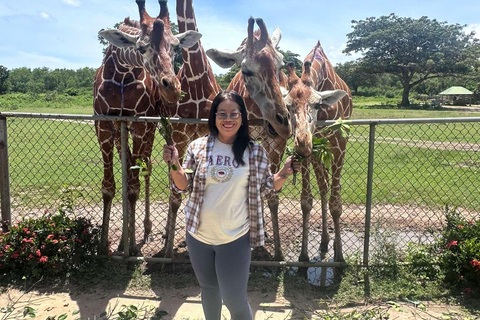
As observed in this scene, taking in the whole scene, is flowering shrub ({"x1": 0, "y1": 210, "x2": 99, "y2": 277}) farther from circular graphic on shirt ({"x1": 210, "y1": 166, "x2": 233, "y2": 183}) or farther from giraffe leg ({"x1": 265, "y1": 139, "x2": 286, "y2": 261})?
circular graphic on shirt ({"x1": 210, "y1": 166, "x2": 233, "y2": 183})

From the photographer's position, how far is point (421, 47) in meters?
36.4

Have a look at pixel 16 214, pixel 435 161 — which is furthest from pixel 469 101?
pixel 16 214

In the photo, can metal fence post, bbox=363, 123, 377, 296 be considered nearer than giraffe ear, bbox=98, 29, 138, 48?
Yes

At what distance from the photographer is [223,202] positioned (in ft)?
8.51

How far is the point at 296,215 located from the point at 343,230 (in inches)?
36.9

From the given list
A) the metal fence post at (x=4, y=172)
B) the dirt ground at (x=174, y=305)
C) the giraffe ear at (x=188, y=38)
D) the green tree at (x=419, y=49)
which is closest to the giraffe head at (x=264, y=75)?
the giraffe ear at (x=188, y=38)

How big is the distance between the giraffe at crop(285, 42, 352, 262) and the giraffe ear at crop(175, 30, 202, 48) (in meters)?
1.30

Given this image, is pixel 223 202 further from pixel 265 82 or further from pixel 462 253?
pixel 462 253

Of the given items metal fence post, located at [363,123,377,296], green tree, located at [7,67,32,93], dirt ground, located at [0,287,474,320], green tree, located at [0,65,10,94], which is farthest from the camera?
green tree, located at [7,67,32,93]

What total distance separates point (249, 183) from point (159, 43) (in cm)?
221

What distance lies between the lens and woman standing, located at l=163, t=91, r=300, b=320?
102 inches

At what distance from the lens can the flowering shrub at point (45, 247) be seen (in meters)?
4.05

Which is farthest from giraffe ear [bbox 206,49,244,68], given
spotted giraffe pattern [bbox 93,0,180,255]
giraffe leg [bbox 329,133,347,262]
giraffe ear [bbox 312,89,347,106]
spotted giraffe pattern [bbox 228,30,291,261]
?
giraffe leg [bbox 329,133,347,262]

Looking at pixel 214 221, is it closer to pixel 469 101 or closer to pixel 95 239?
pixel 95 239
